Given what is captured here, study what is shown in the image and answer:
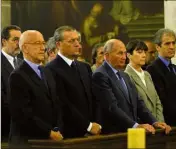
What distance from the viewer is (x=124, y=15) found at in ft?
56.5

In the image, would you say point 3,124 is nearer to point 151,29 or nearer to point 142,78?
point 142,78

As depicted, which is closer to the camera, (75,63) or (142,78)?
(75,63)

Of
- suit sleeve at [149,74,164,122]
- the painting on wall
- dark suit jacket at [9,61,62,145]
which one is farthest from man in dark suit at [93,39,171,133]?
the painting on wall

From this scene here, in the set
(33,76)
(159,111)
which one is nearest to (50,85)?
(33,76)

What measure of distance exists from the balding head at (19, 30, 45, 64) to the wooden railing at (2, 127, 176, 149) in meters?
1.01

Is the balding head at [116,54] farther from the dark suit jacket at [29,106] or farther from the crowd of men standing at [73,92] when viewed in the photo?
the dark suit jacket at [29,106]

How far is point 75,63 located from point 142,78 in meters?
1.03

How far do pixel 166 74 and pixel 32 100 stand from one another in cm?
205

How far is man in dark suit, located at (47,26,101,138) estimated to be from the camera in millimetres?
6219

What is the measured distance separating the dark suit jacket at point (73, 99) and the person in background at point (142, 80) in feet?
2.82

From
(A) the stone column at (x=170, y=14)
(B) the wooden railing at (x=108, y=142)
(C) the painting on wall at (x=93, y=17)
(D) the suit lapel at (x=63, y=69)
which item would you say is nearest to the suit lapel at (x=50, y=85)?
(D) the suit lapel at (x=63, y=69)

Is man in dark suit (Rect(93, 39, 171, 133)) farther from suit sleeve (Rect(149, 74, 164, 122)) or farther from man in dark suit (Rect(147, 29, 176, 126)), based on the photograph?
man in dark suit (Rect(147, 29, 176, 126))

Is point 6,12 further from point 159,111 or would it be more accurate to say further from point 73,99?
point 73,99

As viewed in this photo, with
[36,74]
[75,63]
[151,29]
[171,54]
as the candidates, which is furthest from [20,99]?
[151,29]
